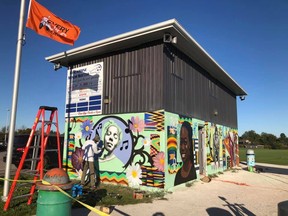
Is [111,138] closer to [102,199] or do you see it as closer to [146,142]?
[146,142]

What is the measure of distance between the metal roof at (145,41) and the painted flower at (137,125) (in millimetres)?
3187

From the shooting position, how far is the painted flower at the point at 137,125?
1029cm

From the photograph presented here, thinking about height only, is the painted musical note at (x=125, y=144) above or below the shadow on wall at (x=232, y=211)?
above

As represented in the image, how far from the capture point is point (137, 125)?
10.4m

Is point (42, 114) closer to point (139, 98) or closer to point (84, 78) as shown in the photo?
point (139, 98)

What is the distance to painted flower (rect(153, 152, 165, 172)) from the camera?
31.1 ft

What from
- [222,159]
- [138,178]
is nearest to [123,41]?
[138,178]

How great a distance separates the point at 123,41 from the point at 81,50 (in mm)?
2365

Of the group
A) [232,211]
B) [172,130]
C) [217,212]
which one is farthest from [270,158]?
[217,212]

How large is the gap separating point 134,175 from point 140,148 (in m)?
1.07

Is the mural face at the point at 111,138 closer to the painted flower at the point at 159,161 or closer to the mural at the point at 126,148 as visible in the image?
the mural at the point at 126,148

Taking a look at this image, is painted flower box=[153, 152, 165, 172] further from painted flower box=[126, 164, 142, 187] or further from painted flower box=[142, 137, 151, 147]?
painted flower box=[126, 164, 142, 187]

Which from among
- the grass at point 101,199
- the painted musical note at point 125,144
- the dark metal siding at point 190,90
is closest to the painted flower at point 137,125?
the painted musical note at point 125,144

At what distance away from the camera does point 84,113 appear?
40.6 feet
